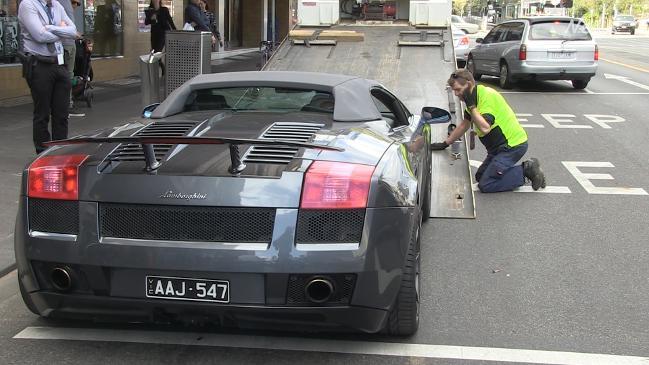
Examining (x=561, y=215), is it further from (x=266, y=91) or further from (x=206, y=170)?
(x=206, y=170)

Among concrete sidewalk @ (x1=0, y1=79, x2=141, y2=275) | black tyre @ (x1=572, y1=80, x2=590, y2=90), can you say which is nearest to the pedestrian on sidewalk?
concrete sidewalk @ (x1=0, y1=79, x2=141, y2=275)

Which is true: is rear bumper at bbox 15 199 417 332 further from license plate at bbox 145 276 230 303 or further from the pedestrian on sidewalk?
the pedestrian on sidewalk

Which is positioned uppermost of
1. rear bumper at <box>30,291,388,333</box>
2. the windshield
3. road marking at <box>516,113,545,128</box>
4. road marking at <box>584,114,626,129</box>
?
the windshield

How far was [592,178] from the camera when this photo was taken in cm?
827

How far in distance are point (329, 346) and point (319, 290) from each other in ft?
2.07

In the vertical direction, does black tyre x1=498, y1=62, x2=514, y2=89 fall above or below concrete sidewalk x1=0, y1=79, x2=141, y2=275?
above

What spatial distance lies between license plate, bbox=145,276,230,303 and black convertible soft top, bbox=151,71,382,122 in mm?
1547

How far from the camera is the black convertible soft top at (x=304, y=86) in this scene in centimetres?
451

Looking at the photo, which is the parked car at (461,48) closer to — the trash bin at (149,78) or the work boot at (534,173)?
the trash bin at (149,78)

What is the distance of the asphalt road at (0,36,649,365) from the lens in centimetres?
372

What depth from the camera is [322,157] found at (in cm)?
345

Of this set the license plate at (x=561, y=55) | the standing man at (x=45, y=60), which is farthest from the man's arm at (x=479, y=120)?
the license plate at (x=561, y=55)

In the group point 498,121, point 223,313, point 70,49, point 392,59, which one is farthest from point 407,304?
point 70,49

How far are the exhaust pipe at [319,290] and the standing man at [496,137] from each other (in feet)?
15.0
